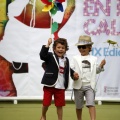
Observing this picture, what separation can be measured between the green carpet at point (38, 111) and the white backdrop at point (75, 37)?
0.79 feet

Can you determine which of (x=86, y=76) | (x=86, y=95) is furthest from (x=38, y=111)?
(x=86, y=76)

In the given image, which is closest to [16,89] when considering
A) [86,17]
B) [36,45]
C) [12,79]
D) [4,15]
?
[12,79]

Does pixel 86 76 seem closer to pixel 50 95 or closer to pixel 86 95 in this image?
pixel 86 95

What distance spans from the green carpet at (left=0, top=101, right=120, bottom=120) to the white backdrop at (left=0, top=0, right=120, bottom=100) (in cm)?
24

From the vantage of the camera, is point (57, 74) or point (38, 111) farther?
point (38, 111)

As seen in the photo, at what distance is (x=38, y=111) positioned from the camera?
5.12 m

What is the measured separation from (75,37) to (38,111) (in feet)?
4.27

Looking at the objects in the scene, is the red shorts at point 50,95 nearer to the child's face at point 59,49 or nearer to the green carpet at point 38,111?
the child's face at point 59,49

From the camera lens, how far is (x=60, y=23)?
18.1 ft

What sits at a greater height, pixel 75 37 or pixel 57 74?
pixel 75 37

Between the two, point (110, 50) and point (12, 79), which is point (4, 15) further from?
point (110, 50)

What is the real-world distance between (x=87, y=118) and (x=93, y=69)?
90 cm

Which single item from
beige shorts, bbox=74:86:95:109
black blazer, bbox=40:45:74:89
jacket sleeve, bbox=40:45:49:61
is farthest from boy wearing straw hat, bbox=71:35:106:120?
jacket sleeve, bbox=40:45:49:61

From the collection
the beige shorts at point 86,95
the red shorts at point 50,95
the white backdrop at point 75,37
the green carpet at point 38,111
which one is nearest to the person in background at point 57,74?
the red shorts at point 50,95
